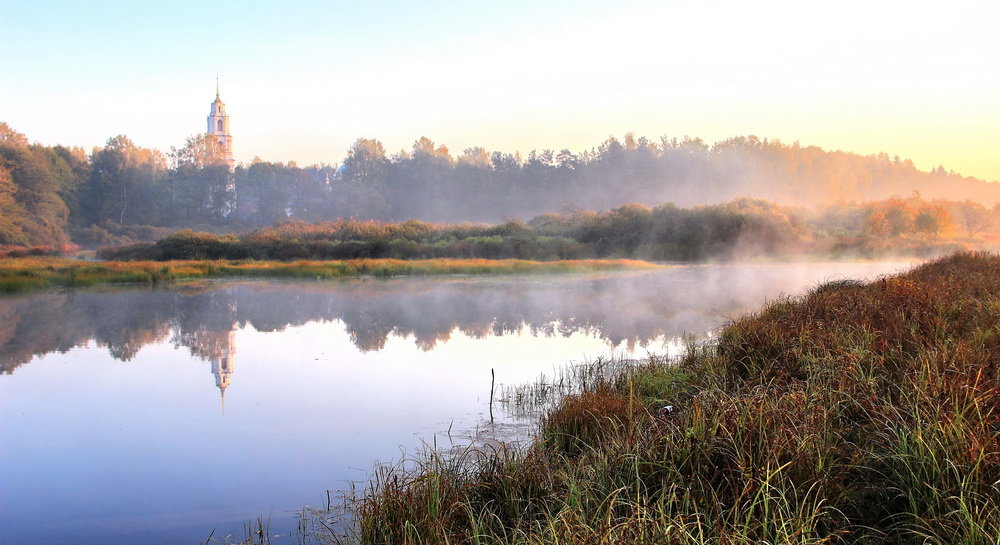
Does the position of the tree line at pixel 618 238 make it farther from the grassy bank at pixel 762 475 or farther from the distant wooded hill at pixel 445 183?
the grassy bank at pixel 762 475

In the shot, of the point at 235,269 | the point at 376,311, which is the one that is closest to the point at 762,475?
the point at 376,311

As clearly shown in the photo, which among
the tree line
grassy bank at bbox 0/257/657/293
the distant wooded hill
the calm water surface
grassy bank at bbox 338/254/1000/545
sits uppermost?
the distant wooded hill

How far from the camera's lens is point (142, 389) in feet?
25.1

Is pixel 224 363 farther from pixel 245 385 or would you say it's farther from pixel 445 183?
pixel 445 183

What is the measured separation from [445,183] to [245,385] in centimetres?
4442

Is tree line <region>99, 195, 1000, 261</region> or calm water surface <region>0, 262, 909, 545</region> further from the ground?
tree line <region>99, 195, 1000, 261</region>

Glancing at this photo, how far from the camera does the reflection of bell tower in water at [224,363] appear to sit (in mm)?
7777

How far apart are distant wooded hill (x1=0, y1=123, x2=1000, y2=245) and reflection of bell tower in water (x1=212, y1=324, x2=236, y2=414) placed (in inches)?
1293

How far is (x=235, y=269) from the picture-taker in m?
24.0

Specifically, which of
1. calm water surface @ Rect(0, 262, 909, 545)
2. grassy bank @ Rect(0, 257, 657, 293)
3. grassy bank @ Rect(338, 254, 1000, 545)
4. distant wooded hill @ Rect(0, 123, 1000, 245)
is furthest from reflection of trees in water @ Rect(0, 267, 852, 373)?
distant wooded hill @ Rect(0, 123, 1000, 245)

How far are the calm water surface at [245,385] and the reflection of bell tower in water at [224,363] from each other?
0.03 meters

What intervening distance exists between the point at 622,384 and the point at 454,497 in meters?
2.96

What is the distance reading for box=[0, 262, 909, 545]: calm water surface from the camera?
172 inches

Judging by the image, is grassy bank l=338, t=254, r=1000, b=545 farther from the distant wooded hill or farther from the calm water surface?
the distant wooded hill
